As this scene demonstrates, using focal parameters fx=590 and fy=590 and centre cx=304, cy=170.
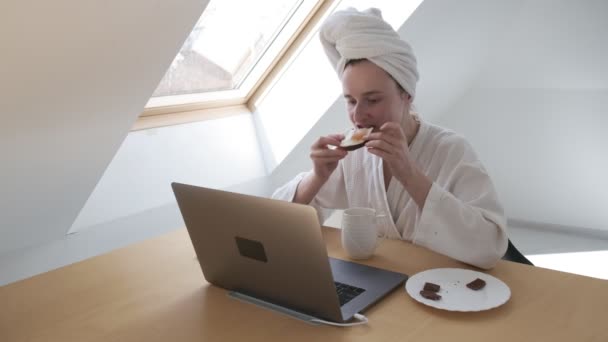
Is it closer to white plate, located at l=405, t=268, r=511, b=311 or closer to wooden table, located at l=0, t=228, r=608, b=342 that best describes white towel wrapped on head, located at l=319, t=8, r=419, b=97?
wooden table, located at l=0, t=228, r=608, b=342

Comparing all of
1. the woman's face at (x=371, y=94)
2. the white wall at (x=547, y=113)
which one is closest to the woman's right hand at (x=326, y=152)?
the woman's face at (x=371, y=94)

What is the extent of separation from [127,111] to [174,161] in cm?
79

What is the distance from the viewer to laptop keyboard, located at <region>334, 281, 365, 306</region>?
4.50ft

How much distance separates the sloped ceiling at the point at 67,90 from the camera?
1886 millimetres

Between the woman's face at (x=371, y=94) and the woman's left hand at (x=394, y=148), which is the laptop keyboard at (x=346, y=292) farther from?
the woman's face at (x=371, y=94)

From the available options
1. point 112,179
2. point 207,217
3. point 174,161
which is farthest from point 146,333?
point 174,161

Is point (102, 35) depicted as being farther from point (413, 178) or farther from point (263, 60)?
point (263, 60)

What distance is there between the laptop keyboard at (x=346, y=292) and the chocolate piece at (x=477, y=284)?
0.82 feet

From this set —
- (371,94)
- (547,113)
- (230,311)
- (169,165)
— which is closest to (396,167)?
(371,94)

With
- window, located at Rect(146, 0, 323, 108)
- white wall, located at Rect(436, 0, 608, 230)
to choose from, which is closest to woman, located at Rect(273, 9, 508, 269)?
window, located at Rect(146, 0, 323, 108)

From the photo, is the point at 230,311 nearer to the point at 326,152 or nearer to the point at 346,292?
the point at 346,292

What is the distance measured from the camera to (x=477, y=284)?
1.37 metres

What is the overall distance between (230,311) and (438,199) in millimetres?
617

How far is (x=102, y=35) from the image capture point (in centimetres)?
204
